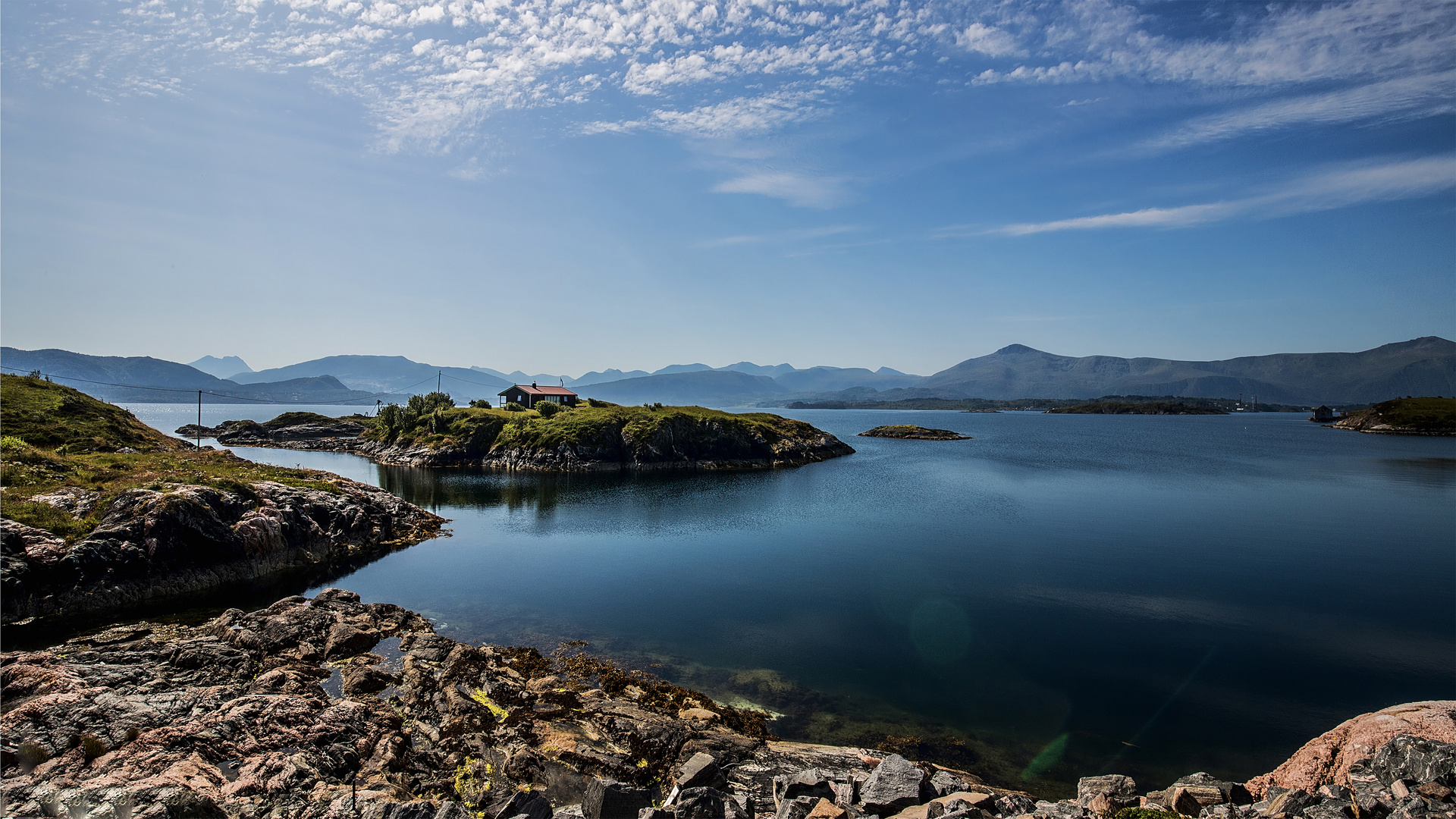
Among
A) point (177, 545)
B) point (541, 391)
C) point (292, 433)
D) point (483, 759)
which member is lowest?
point (483, 759)

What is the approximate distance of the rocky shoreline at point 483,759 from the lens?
437 inches

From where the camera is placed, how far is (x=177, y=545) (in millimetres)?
28844

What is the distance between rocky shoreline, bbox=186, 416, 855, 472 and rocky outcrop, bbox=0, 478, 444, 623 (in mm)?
41308

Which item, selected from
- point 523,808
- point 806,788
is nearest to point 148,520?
point 523,808

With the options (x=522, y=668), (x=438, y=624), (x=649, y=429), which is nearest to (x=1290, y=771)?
(x=522, y=668)

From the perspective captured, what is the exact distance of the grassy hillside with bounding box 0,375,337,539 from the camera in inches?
1097

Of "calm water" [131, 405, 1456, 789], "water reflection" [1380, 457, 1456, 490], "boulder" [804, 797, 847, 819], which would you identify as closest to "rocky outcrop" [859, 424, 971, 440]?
"water reflection" [1380, 457, 1456, 490]

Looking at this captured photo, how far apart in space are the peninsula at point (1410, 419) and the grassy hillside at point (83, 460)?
224647 mm

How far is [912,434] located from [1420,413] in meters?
128

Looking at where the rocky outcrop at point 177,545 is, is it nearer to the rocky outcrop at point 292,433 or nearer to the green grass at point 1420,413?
the rocky outcrop at point 292,433

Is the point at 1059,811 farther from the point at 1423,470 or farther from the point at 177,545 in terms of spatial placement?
the point at 1423,470

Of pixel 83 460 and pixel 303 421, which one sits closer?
pixel 83 460

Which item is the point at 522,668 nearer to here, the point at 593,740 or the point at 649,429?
the point at 593,740

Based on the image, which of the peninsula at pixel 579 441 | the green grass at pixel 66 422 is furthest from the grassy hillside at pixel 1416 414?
the green grass at pixel 66 422
